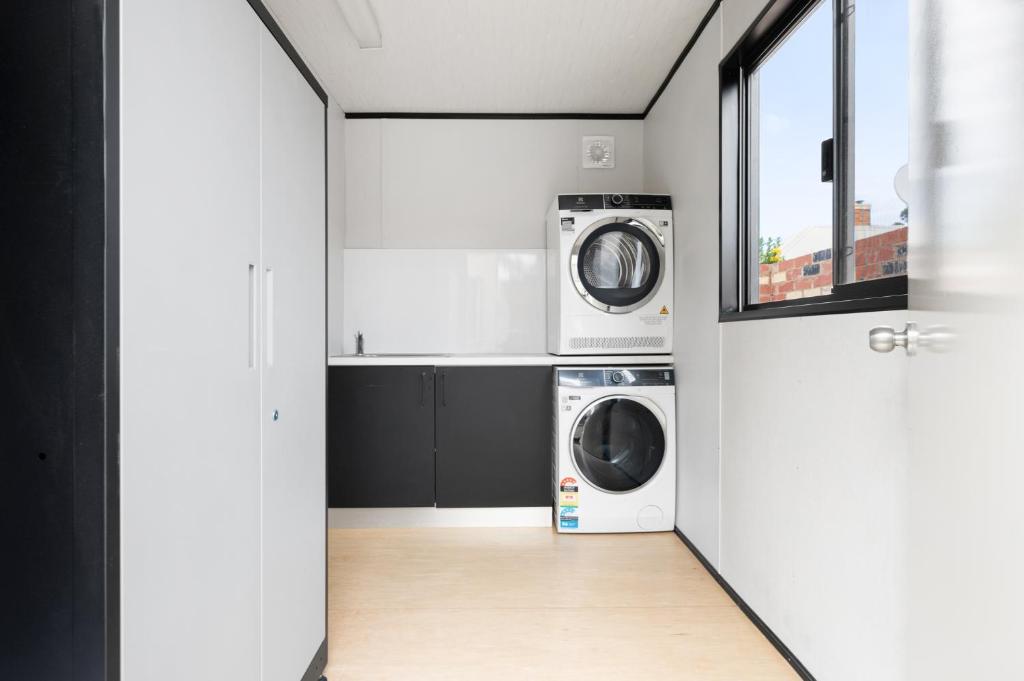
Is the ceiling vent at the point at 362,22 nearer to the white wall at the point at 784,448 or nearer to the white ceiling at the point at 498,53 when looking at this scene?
the white ceiling at the point at 498,53

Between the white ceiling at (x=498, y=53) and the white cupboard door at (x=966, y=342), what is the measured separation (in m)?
2.00

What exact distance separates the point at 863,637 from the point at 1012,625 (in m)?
0.95

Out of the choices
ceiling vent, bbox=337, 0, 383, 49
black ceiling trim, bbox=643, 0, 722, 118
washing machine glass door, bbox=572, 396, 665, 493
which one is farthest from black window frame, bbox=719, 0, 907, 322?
ceiling vent, bbox=337, 0, 383, 49

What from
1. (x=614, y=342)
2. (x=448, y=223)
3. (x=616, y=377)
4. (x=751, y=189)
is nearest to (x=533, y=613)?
(x=616, y=377)

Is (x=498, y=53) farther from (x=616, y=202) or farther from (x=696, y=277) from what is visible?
(x=696, y=277)

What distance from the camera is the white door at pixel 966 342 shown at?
2.12 ft

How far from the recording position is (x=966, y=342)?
723 mm

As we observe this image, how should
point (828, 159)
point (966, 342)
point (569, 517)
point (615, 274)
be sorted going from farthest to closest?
point (615, 274) < point (569, 517) < point (828, 159) < point (966, 342)

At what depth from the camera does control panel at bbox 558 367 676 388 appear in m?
3.02

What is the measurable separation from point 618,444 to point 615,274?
2.91 ft

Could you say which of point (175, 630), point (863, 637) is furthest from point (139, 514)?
point (863, 637)

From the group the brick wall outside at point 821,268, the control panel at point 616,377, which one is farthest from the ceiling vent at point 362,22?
the brick wall outside at point 821,268

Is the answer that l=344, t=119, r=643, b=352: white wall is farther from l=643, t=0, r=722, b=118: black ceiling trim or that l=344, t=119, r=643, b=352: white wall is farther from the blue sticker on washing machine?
the blue sticker on washing machine

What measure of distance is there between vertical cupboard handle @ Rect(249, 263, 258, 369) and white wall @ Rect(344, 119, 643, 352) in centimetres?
245
